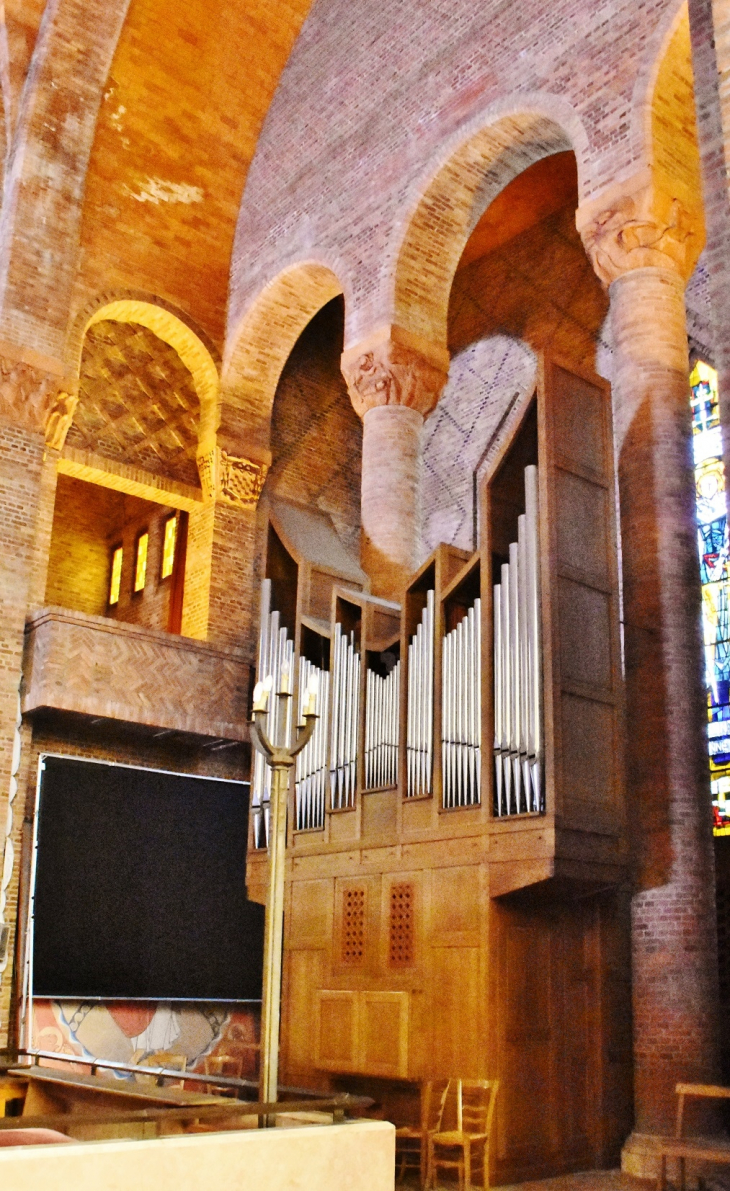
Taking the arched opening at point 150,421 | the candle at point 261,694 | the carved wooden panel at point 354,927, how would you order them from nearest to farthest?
the candle at point 261,694, the carved wooden panel at point 354,927, the arched opening at point 150,421

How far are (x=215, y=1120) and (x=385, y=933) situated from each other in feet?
13.9

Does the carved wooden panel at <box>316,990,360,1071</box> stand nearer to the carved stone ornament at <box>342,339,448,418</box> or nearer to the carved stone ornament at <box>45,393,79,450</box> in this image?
the carved stone ornament at <box>342,339,448,418</box>

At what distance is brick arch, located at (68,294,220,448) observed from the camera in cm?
1595

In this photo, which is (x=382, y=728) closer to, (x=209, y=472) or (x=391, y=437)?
(x=391, y=437)

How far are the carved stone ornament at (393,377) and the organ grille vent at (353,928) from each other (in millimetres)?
5835

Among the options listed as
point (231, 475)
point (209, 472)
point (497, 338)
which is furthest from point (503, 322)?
point (209, 472)

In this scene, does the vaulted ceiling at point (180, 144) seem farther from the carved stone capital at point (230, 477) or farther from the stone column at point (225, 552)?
the stone column at point (225, 552)

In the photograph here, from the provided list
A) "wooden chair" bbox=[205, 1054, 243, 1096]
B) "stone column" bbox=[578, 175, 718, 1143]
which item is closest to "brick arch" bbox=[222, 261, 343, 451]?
"stone column" bbox=[578, 175, 718, 1143]

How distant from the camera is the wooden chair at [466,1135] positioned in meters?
8.28

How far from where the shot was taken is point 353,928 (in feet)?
34.1

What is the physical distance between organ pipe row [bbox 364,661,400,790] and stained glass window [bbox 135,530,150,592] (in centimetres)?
855

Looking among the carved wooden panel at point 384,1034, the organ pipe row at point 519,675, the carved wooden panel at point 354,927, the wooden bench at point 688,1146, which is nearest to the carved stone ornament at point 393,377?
the organ pipe row at point 519,675

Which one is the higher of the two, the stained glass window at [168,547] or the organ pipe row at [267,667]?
the stained glass window at [168,547]

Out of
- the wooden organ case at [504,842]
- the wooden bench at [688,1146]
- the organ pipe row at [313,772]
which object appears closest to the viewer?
the wooden bench at [688,1146]
